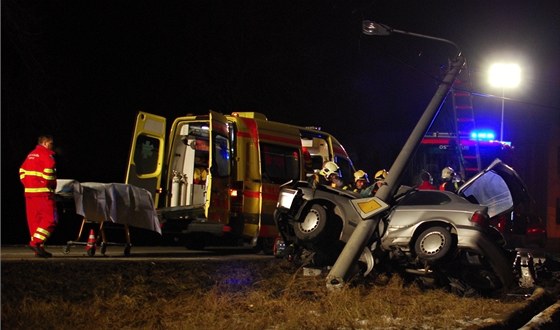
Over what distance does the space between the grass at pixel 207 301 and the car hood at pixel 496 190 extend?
1.42 metres

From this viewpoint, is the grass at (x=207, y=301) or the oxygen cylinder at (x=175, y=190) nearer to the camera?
the grass at (x=207, y=301)

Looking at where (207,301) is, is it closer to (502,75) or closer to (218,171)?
(218,171)

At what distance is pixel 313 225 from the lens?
9.44 m

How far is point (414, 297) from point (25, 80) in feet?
33.0

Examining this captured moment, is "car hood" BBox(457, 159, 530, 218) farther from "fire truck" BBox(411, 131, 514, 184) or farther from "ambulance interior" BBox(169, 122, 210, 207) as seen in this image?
"fire truck" BBox(411, 131, 514, 184)

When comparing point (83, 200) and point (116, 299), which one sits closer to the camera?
point (116, 299)

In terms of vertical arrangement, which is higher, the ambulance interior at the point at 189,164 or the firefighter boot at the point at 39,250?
the ambulance interior at the point at 189,164

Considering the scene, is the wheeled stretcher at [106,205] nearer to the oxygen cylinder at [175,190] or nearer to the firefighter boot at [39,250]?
the firefighter boot at [39,250]

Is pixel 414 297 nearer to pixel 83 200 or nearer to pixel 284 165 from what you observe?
pixel 83 200

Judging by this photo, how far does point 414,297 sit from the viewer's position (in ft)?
28.0

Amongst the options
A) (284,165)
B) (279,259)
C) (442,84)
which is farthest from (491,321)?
(284,165)

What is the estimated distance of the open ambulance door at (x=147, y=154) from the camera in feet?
43.4

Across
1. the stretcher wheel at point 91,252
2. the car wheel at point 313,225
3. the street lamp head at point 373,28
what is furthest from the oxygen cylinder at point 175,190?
the street lamp head at point 373,28

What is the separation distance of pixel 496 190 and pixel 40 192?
20.9 ft
